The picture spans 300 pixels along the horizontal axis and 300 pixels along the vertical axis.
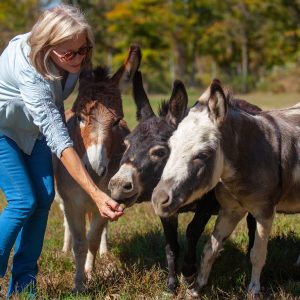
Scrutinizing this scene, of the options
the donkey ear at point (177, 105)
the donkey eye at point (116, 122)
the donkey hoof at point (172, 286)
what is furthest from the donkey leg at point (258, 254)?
the donkey eye at point (116, 122)

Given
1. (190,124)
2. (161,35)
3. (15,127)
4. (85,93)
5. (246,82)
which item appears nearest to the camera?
(190,124)

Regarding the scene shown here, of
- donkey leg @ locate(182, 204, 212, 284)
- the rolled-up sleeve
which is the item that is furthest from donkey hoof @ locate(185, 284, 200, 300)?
the rolled-up sleeve

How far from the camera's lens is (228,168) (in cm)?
419

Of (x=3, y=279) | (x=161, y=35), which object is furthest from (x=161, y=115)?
(x=161, y=35)

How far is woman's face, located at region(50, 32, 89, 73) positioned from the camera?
406 cm

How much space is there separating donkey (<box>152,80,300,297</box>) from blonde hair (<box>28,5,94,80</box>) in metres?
0.98

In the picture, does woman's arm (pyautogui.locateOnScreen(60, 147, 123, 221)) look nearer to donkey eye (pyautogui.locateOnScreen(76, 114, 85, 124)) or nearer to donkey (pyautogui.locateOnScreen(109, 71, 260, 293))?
donkey (pyautogui.locateOnScreen(109, 71, 260, 293))

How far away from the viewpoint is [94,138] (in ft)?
15.2

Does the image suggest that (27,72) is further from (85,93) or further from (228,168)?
(228,168)

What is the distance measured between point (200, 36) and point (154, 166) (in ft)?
142

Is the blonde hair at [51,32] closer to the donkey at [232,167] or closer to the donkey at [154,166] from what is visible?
the donkey at [154,166]

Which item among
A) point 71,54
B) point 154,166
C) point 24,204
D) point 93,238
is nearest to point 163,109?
point 154,166

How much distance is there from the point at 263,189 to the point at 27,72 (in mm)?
1886

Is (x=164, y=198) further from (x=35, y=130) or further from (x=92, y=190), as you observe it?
(x=35, y=130)
